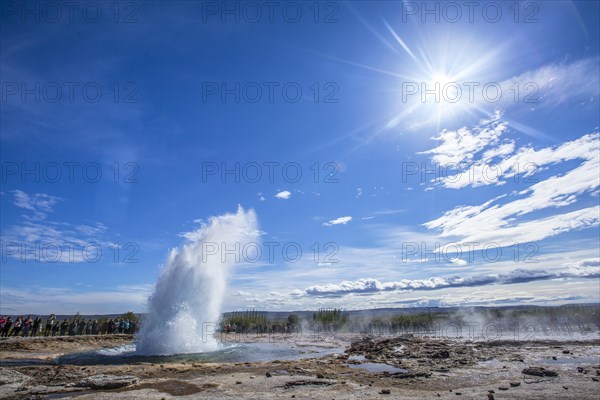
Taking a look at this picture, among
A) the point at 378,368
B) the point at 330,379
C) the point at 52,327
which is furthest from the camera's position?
the point at 52,327

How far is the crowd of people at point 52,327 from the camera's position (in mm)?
30578

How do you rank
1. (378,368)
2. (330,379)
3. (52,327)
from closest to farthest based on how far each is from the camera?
(330,379)
(378,368)
(52,327)

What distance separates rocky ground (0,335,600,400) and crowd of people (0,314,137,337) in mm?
12948

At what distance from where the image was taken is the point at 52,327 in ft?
112

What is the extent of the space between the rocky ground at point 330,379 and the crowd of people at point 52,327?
12.9m

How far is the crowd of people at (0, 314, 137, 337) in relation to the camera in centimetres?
3058

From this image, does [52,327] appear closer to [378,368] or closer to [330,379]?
[378,368]

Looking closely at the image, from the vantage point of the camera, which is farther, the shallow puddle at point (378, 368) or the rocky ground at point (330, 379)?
the shallow puddle at point (378, 368)

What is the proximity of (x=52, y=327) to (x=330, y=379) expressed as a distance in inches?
1281

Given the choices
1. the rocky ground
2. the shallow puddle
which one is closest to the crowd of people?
the rocky ground

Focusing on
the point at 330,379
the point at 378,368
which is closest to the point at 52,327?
the point at 378,368

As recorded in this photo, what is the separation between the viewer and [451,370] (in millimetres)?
15812

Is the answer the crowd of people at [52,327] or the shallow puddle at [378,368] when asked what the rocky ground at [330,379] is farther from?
the crowd of people at [52,327]

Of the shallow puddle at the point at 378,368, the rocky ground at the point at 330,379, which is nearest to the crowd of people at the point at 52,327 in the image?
the rocky ground at the point at 330,379
